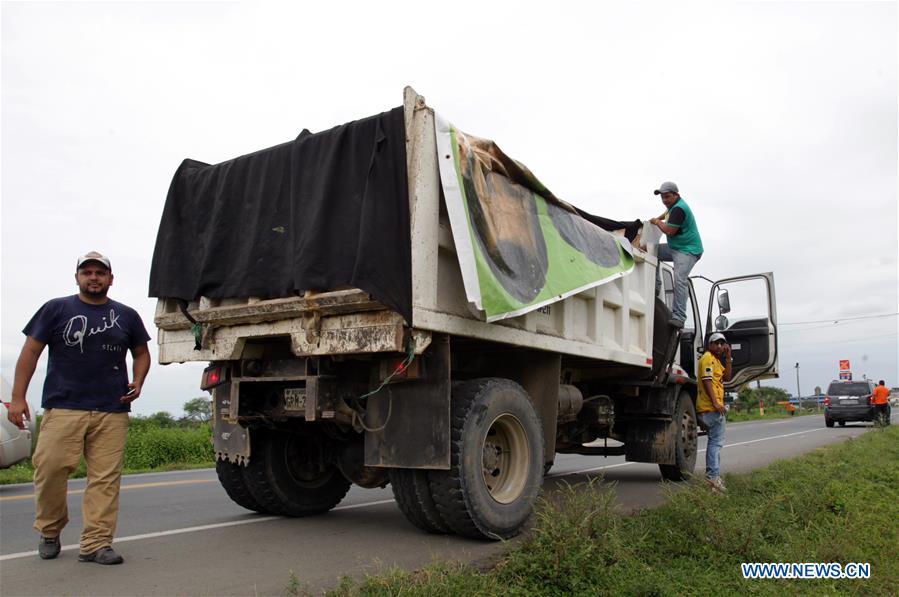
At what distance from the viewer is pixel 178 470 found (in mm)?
13492

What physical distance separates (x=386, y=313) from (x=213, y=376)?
74.8 inches

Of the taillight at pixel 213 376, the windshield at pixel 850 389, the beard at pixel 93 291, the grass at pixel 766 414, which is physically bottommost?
the grass at pixel 766 414

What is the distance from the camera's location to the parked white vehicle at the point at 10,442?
9.51 m

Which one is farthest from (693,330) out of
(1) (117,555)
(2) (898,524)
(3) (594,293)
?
(1) (117,555)

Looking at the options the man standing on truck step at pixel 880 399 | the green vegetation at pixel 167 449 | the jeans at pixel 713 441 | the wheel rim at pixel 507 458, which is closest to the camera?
the wheel rim at pixel 507 458

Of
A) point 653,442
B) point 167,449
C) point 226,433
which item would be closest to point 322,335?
point 226,433

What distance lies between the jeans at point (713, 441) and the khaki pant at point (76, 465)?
554 centimetres

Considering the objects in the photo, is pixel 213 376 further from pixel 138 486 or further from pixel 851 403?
pixel 851 403

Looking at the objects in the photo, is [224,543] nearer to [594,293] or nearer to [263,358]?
[263,358]

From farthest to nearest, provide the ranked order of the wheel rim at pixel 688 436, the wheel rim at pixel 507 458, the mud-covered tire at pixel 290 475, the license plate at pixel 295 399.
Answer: the wheel rim at pixel 688 436, the mud-covered tire at pixel 290 475, the wheel rim at pixel 507 458, the license plate at pixel 295 399

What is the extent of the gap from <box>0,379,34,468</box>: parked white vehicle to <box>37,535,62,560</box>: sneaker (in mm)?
5136

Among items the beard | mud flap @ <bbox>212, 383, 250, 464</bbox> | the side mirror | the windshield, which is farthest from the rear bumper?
the beard

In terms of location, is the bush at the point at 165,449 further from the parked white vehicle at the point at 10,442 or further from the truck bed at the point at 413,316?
the truck bed at the point at 413,316

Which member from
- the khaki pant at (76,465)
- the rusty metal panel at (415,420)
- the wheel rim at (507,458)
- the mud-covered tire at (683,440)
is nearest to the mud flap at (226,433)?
the khaki pant at (76,465)
